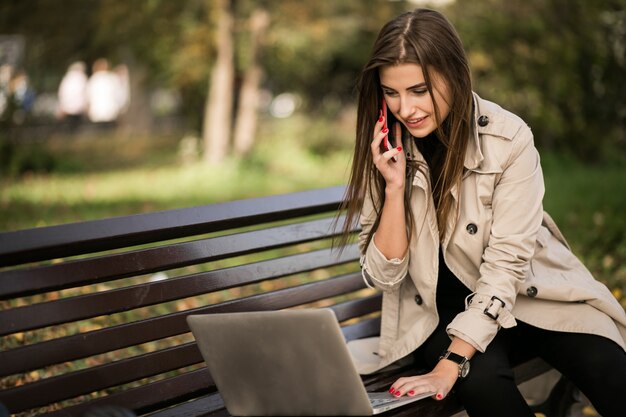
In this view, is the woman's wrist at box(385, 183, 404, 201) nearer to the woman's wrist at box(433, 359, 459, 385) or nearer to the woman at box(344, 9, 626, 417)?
the woman at box(344, 9, 626, 417)

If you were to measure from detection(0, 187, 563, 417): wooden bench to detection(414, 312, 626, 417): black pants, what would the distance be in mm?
177

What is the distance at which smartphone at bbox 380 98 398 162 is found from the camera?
3068 millimetres

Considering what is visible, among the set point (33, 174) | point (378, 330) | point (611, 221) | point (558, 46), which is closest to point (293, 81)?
point (33, 174)

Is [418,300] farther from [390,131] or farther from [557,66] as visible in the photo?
[557,66]

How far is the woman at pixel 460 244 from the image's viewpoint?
2867mm

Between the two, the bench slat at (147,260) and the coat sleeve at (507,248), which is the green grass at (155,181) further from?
the coat sleeve at (507,248)

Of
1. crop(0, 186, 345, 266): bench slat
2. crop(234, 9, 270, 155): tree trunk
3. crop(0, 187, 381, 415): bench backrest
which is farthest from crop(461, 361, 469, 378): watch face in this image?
crop(234, 9, 270, 155): tree trunk

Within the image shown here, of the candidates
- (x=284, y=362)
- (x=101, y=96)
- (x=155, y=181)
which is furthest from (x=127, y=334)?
(x=101, y=96)

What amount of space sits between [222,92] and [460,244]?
12.2 metres

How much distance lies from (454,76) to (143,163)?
47.7ft

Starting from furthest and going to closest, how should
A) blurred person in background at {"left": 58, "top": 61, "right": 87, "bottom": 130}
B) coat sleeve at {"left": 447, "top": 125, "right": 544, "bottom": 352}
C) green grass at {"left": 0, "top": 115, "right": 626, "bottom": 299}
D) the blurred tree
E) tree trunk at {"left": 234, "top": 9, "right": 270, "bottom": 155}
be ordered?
1. blurred person in background at {"left": 58, "top": 61, "right": 87, "bottom": 130}
2. tree trunk at {"left": 234, "top": 9, "right": 270, "bottom": 155}
3. the blurred tree
4. green grass at {"left": 0, "top": 115, "right": 626, "bottom": 299}
5. coat sleeve at {"left": 447, "top": 125, "right": 544, "bottom": 352}

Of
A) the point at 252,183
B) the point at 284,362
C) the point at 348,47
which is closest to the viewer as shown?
the point at 284,362

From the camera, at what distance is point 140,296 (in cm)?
301

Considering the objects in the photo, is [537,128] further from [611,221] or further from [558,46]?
[611,221]
